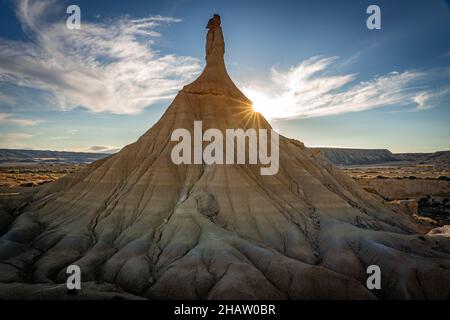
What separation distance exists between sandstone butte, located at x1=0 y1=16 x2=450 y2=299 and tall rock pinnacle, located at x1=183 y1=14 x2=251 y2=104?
0.25m

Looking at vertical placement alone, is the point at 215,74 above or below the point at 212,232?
above

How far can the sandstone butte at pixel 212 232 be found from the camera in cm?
2934

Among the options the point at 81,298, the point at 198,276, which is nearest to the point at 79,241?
the point at 81,298

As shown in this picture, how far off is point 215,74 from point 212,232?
31.8 metres

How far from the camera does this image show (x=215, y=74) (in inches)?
2312

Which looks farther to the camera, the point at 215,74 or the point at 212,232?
the point at 215,74

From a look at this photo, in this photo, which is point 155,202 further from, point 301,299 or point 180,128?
point 301,299

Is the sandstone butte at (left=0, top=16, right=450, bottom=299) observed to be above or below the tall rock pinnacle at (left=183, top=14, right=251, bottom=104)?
below

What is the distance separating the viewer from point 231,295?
2736cm

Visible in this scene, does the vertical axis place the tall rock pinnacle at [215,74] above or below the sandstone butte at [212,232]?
above

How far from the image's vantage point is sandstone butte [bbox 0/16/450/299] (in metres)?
29.3

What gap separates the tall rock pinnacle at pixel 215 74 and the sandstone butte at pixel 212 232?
0.82 ft

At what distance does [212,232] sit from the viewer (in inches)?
1439
